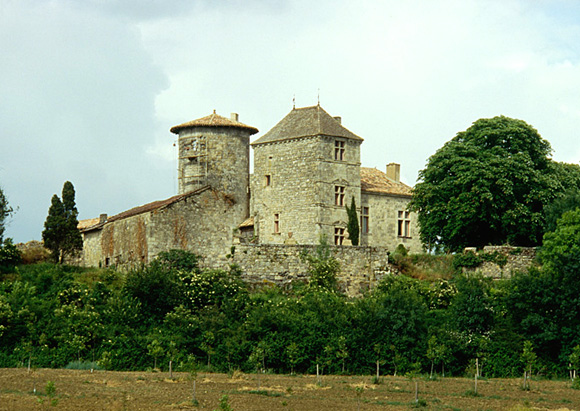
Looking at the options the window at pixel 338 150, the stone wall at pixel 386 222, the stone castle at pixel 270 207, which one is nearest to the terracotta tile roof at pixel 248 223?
the stone castle at pixel 270 207

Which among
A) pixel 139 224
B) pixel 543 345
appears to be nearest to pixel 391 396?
pixel 543 345

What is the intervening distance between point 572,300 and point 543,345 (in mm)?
2120

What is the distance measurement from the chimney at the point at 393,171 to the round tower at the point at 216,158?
29.5ft

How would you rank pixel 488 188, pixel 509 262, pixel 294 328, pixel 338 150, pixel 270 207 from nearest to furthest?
1. pixel 294 328
2. pixel 509 262
3. pixel 488 188
4. pixel 338 150
5. pixel 270 207

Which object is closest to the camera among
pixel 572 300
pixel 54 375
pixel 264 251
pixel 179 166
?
pixel 54 375

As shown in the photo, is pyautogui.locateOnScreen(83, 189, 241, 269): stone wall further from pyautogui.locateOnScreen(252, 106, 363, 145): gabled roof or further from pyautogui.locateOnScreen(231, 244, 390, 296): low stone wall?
pyautogui.locateOnScreen(252, 106, 363, 145): gabled roof

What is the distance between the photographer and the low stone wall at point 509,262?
48406 millimetres

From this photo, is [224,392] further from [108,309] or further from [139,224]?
[139,224]

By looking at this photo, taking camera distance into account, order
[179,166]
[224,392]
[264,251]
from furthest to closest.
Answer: [179,166] < [264,251] < [224,392]

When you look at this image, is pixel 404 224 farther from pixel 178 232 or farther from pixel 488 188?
pixel 178 232

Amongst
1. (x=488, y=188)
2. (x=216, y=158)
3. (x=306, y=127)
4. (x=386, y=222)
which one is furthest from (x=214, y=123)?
(x=488, y=188)

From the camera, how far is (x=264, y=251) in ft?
155

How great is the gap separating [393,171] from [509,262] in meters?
11.5

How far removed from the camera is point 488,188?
50.2 m
